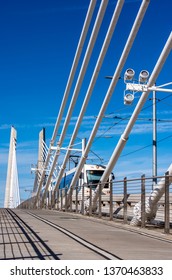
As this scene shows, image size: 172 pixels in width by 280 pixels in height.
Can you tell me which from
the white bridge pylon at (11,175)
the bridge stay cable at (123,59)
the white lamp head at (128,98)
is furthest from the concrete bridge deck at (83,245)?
the white bridge pylon at (11,175)

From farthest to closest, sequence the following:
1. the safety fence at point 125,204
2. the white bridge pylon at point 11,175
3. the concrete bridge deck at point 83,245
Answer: the white bridge pylon at point 11,175 < the safety fence at point 125,204 < the concrete bridge deck at point 83,245

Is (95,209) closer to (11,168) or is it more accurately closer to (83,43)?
(83,43)

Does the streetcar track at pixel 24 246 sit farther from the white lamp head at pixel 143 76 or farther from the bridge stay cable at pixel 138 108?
the bridge stay cable at pixel 138 108

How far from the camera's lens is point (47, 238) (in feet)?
38.8

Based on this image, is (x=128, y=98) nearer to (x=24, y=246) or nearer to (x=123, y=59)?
(x=123, y=59)

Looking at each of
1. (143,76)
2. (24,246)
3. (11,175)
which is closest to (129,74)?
(143,76)

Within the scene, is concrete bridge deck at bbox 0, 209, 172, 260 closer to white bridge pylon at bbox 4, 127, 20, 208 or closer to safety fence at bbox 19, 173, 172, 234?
safety fence at bbox 19, 173, 172, 234

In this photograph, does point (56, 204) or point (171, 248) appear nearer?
point (171, 248)

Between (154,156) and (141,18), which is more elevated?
(141,18)

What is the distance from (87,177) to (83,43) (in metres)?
17.6

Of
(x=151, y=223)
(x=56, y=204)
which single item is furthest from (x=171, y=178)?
(x=56, y=204)

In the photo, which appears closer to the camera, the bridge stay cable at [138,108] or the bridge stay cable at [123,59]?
the bridge stay cable at [138,108]
